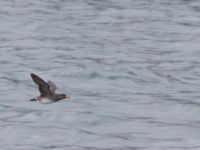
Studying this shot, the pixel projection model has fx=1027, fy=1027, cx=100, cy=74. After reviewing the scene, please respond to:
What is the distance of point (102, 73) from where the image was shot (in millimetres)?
21750

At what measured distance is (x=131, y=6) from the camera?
32.0m

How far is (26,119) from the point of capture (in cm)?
1730

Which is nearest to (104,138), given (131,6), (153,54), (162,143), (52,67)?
(162,143)

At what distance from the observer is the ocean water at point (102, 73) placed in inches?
636

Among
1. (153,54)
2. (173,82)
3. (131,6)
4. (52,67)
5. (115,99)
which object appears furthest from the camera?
(131,6)

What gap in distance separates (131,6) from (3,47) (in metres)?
7.98

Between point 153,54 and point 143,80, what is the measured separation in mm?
3356

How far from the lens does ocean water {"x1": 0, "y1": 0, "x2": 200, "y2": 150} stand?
16.2 m

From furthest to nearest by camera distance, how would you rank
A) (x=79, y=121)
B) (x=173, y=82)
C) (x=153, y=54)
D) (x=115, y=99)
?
(x=153, y=54), (x=173, y=82), (x=115, y=99), (x=79, y=121)

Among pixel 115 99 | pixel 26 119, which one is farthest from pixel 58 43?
pixel 26 119

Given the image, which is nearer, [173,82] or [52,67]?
[173,82]

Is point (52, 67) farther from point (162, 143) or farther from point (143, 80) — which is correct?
point (162, 143)

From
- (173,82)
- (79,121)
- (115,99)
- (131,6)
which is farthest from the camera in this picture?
(131,6)

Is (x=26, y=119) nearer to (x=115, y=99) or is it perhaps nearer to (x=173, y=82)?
(x=115, y=99)
